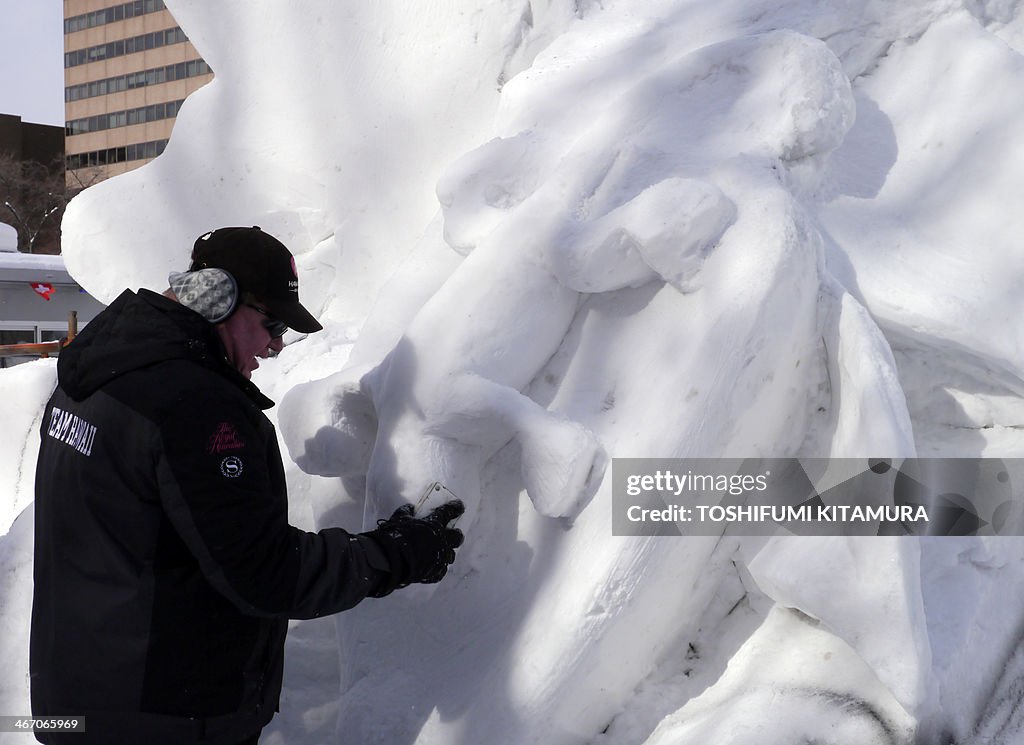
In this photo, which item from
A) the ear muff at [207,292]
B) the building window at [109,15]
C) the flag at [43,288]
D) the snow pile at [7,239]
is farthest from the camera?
the building window at [109,15]

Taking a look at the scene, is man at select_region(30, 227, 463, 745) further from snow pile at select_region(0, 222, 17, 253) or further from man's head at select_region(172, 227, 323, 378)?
snow pile at select_region(0, 222, 17, 253)

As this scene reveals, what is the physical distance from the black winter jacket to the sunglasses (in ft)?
0.38

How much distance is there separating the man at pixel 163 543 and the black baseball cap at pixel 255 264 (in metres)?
0.03

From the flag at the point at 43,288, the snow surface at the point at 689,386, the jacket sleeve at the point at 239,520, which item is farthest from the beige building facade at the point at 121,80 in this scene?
the jacket sleeve at the point at 239,520

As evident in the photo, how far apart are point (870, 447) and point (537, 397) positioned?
0.66m

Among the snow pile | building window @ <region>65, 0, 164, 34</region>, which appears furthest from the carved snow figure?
building window @ <region>65, 0, 164, 34</region>

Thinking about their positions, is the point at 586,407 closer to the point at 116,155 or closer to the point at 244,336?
the point at 244,336

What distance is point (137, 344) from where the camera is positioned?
1.32 m

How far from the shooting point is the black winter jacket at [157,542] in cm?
128

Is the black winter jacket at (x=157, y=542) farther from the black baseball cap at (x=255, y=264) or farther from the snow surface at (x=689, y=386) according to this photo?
the snow surface at (x=689, y=386)

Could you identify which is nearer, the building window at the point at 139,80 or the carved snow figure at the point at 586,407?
the carved snow figure at the point at 586,407

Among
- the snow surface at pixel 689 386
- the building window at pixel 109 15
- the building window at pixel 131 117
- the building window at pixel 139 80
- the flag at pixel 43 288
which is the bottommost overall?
the building window at pixel 131 117

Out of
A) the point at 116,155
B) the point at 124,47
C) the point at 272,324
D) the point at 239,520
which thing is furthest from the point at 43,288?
the point at 124,47

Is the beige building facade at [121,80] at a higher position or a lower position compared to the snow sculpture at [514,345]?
lower
